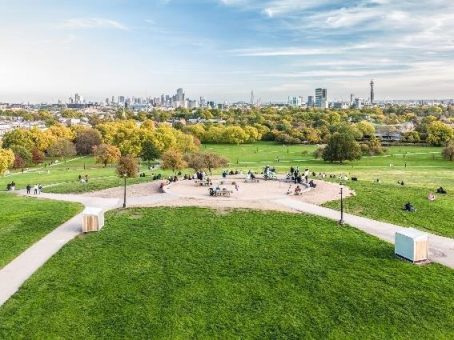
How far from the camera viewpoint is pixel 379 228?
27.5 meters

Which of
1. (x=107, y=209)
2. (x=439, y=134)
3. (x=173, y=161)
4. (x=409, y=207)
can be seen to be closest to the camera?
(x=409, y=207)

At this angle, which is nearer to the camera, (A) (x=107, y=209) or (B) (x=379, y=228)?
(B) (x=379, y=228)

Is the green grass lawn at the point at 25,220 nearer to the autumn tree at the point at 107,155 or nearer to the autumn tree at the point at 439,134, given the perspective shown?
the autumn tree at the point at 107,155

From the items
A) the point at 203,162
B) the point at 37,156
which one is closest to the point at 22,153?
the point at 37,156

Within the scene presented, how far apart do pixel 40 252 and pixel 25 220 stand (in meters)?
6.93

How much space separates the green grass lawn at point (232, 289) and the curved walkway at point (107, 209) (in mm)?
741

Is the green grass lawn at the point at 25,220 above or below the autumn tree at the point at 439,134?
below

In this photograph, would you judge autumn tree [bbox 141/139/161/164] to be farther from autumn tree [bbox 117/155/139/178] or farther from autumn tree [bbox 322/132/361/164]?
autumn tree [bbox 117/155/139/178]

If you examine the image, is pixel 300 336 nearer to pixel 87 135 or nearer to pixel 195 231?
pixel 195 231

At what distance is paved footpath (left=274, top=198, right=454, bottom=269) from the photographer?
75.8 feet

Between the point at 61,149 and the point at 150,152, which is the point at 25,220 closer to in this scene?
the point at 150,152

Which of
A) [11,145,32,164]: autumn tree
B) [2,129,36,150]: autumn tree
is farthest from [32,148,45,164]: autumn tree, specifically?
[11,145,32,164]: autumn tree

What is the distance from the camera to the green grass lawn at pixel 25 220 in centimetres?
2504

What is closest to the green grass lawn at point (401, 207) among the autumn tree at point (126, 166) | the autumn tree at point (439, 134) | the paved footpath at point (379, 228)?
the paved footpath at point (379, 228)
